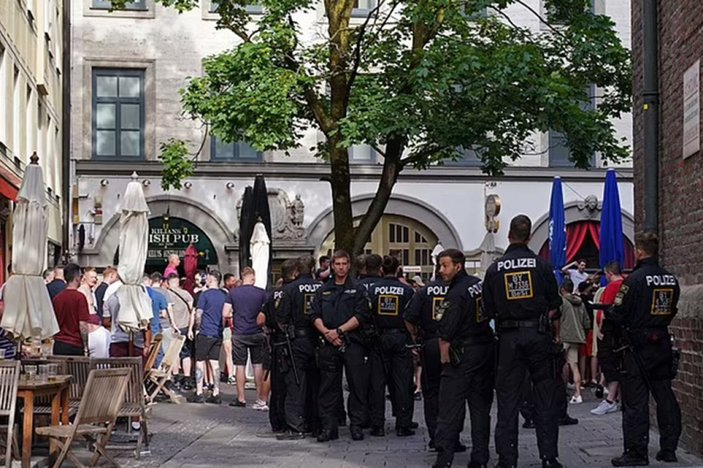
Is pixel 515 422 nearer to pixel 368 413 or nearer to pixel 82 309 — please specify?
pixel 368 413

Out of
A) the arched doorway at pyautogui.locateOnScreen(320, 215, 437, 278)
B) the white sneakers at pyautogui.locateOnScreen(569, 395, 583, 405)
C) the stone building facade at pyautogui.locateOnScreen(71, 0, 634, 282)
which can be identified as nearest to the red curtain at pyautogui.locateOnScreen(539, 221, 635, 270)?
the stone building facade at pyautogui.locateOnScreen(71, 0, 634, 282)

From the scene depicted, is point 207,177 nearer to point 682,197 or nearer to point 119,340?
point 119,340

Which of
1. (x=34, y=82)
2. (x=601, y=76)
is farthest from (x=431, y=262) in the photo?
(x=601, y=76)

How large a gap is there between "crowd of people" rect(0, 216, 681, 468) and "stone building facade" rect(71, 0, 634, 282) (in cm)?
1236

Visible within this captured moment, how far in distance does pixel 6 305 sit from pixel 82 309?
3.81 ft

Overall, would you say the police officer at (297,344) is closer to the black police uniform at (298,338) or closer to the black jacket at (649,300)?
the black police uniform at (298,338)

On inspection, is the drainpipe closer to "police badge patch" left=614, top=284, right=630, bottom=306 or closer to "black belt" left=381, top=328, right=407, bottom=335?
"police badge patch" left=614, top=284, right=630, bottom=306

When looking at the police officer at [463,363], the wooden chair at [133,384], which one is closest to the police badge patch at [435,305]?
the police officer at [463,363]

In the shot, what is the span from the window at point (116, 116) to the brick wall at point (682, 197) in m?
22.7

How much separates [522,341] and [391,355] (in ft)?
13.5

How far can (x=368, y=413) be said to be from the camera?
51.4ft

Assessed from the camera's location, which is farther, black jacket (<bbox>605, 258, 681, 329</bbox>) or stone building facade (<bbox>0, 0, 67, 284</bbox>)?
stone building facade (<bbox>0, 0, 67, 284</bbox>)

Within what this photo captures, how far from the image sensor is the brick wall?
12.6 meters

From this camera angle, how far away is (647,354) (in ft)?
39.9
